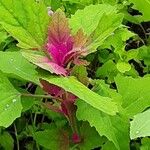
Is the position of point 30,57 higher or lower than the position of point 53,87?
higher

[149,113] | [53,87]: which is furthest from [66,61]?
[149,113]

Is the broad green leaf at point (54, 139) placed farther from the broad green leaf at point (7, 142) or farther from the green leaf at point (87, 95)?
the green leaf at point (87, 95)

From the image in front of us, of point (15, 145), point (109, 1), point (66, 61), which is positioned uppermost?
point (66, 61)

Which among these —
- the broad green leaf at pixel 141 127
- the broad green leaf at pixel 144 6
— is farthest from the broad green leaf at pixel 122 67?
the broad green leaf at pixel 141 127

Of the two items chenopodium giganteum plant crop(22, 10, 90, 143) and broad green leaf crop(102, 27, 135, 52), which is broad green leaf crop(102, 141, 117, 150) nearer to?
chenopodium giganteum plant crop(22, 10, 90, 143)

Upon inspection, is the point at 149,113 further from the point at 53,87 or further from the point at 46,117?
the point at 46,117

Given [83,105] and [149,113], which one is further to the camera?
[83,105]

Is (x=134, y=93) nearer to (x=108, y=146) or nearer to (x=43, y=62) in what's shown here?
(x=108, y=146)
